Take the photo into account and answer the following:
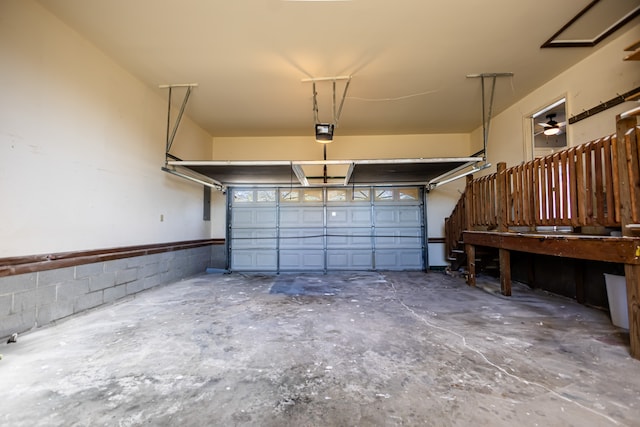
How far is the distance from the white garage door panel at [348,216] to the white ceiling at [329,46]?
2.69 meters

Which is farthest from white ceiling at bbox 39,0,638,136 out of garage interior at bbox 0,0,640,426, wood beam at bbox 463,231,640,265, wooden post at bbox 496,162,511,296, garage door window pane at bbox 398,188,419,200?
wood beam at bbox 463,231,640,265

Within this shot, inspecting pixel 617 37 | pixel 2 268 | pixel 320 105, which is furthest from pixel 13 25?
pixel 617 37

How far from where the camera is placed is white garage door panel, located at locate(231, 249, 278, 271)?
7.09 m

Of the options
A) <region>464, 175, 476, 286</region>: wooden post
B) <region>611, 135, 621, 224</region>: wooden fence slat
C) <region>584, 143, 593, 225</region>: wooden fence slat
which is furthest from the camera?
<region>464, 175, 476, 286</region>: wooden post

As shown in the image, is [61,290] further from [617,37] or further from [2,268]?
[617,37]

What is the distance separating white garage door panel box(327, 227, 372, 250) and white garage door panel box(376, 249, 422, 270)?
486mm

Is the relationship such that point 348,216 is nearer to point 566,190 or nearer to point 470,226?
point 470,226

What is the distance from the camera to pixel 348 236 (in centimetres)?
714

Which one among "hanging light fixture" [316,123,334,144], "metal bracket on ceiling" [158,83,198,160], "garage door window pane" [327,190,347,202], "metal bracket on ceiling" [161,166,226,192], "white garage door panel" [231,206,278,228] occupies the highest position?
"metal bracket on ceiling" [158,83,198,160]

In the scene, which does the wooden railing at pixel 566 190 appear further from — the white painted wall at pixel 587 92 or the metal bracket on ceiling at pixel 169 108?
the metal bracket on ceiling at pixel 169 108

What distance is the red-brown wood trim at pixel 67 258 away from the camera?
8.64ft

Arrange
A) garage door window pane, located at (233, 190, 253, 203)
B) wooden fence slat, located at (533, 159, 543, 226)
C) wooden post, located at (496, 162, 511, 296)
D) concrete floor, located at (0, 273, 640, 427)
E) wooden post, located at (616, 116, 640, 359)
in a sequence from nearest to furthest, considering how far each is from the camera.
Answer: concrete floor, located at (0, 273, 640, 427) < wooden post, located at (616, 116, 640, 359) < wooden fence slat, located at (533, 159, 543, 226) < wooden post, located at (496, 162, 511, 296) < garage door window pane, located at (233, 190, 253, 203)

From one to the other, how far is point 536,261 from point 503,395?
4.17m

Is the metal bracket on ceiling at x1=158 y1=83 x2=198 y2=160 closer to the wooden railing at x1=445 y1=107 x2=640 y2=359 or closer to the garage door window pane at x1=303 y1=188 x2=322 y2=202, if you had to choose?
the garage door window pane at x1=303 y1=188 x2=322 y2=202
